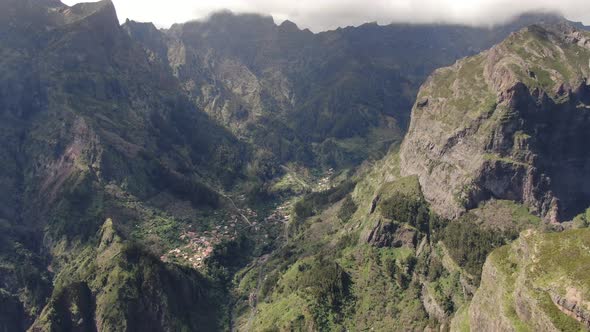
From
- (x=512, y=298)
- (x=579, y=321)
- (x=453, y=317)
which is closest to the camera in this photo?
(x=579, y=321)

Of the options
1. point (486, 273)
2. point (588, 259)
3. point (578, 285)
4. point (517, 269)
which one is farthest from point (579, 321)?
point (486, 273)

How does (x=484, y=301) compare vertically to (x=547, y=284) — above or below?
below

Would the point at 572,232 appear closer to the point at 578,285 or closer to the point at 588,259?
the point at 588,259

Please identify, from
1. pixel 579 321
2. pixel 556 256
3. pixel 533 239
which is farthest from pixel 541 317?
pixel 533 239

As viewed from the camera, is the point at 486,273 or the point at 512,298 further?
the point at 486,273

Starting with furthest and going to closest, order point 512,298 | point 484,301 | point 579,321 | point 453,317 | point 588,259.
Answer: point 453,317, point 484,301, point 512,298, point 588,259, point 579,321

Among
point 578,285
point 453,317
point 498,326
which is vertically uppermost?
point 578,285
